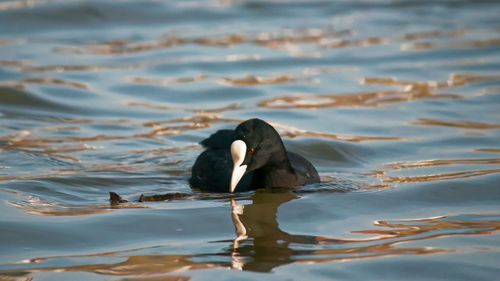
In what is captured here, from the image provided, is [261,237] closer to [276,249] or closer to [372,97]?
[276,249]

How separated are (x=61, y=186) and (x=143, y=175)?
2.40ft

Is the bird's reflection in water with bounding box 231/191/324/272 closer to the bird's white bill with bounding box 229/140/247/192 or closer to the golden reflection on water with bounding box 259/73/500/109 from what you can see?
the bird's white bill with bounding box 229/140/247/192

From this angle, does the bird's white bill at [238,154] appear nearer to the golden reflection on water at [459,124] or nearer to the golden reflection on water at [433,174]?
the golden reflection on water at [433,174]

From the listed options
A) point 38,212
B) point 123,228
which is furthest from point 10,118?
point 123,228

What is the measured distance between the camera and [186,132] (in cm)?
779

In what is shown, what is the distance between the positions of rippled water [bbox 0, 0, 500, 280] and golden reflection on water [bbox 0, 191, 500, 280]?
0.02m

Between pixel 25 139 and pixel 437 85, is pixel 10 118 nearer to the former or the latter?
pixel 25 139

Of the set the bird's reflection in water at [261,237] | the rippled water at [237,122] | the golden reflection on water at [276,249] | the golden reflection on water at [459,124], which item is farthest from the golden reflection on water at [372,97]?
the golden reflection on water at [276,249]

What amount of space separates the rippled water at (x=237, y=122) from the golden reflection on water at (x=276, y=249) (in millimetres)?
15

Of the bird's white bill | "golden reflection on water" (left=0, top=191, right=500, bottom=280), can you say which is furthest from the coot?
"golden reflection on water" (left=0, top=191, right=500, bottom=280)

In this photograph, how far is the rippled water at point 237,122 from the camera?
13.8 feet

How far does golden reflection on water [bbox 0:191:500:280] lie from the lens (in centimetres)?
398

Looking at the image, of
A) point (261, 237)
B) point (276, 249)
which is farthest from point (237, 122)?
point (276, 249)

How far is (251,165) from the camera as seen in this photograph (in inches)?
212
